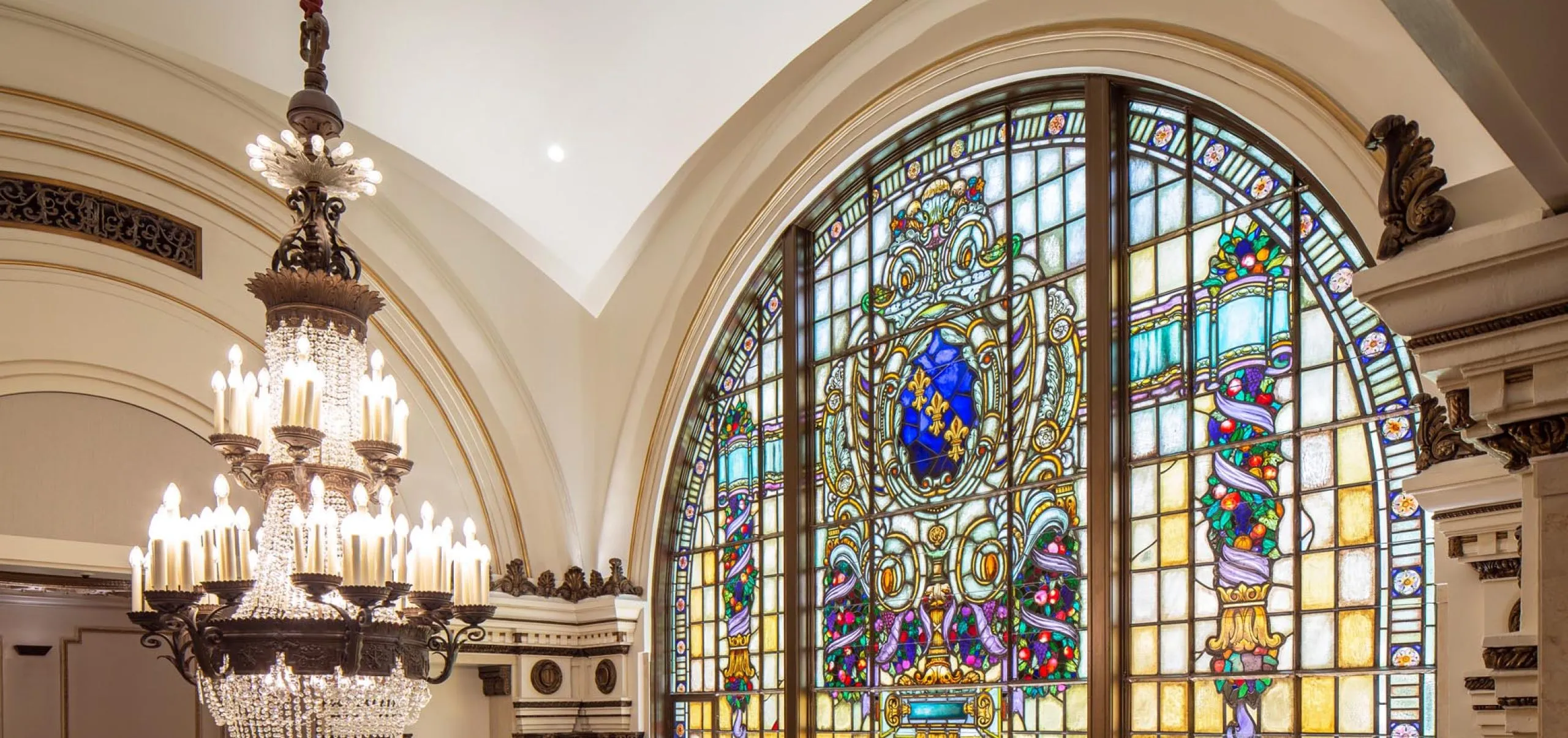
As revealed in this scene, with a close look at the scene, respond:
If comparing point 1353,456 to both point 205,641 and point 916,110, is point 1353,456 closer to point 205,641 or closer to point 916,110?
point 916,110

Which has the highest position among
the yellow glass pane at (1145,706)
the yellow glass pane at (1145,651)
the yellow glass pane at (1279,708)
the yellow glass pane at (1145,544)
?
the yellow glass pane at (1145,544)

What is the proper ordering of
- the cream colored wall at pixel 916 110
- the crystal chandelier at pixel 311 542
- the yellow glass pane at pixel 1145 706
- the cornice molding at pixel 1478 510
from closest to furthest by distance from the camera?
1. the cornice molding at pixel 1478 510
2. the crystal chandelier at pixel 311 542
3. the cream colored wall at pixel 916 110
4. the yellow glass pane at pixel 1145 706

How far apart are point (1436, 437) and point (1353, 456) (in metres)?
1.09

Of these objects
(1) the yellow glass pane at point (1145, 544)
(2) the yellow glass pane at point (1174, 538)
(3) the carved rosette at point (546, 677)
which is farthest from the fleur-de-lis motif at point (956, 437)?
(3) the carved rosette at point (546, 677)

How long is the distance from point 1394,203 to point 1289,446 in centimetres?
326

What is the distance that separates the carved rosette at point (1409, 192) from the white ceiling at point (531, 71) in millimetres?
5066

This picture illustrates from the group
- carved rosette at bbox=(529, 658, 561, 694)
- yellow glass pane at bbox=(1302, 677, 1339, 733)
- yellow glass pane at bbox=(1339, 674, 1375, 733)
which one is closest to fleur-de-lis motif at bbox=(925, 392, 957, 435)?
yellow glass pane at bbox=(1302, 677, 1339, 733)

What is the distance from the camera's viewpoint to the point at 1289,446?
4.93 meters

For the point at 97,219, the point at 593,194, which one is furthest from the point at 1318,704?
the point at 97,219

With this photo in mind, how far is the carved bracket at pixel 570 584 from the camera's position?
8242mm

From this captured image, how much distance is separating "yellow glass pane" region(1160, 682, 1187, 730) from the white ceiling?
12.1ft

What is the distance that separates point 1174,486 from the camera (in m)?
5.32

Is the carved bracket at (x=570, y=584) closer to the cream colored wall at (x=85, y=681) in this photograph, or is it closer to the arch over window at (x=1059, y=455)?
the arch over window at (x=1059, y=455)

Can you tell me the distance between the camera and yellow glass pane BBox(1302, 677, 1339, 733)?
4.64 meters
